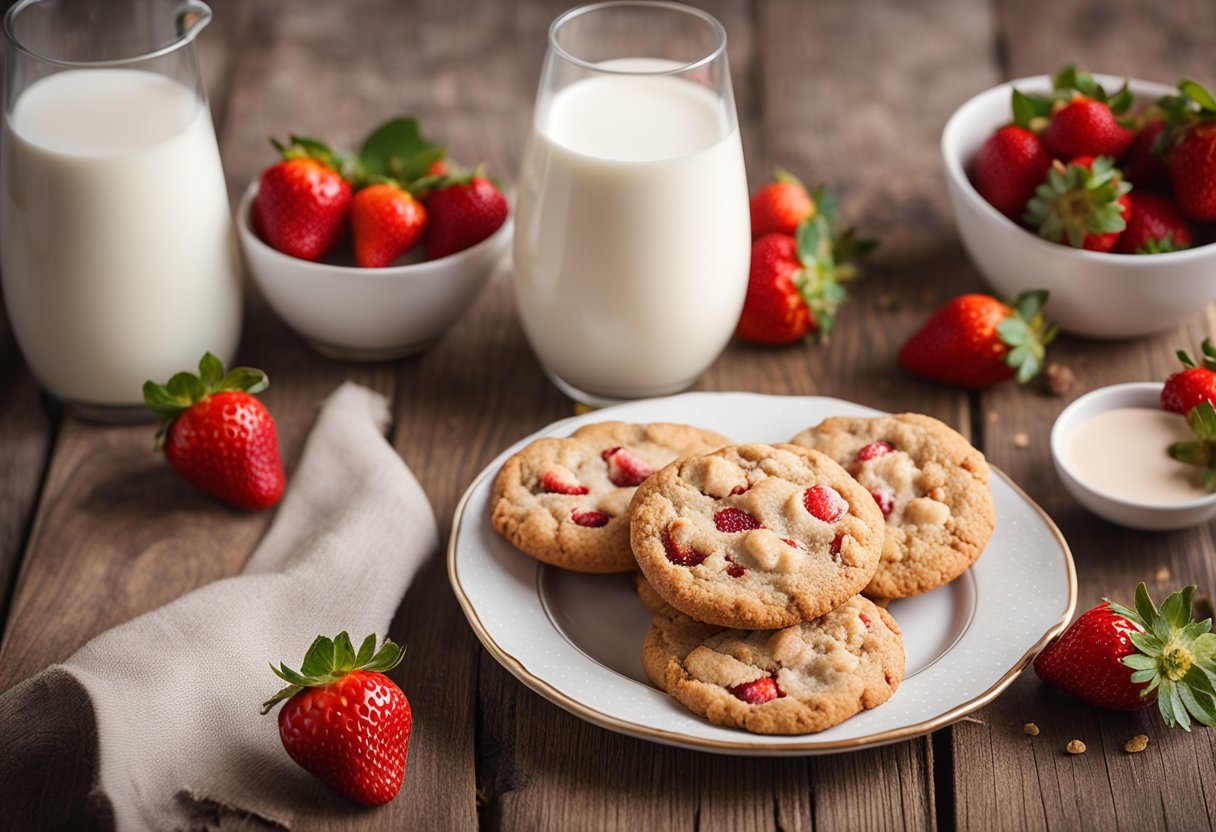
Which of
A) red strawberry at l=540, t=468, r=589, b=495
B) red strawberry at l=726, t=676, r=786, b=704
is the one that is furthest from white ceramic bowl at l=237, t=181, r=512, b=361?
red strawberry at l=726, t=676, r=786, b=704

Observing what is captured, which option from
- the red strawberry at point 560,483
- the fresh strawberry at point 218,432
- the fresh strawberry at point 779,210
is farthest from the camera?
the fresh strawberry at point 779,210

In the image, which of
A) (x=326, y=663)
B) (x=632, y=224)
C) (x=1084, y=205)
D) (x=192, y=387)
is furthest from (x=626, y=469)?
(x=1084, y=205)

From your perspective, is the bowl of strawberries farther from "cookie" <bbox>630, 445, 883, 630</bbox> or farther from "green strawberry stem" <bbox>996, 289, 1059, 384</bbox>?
"green strawberry stem" <bbox>996, 289, 1059, 384</bbox>

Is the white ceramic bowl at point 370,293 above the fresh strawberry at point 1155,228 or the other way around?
the other way around

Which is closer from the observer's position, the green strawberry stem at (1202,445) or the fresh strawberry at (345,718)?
A: the fresh strawberry at (345,718)

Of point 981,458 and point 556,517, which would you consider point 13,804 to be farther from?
point 981,458

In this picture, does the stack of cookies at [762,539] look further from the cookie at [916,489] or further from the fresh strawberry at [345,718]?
the fresh strawberry at [345,718]

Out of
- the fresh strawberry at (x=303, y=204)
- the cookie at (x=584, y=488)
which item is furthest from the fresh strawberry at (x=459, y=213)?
the cookie at (x=584, y=488)
